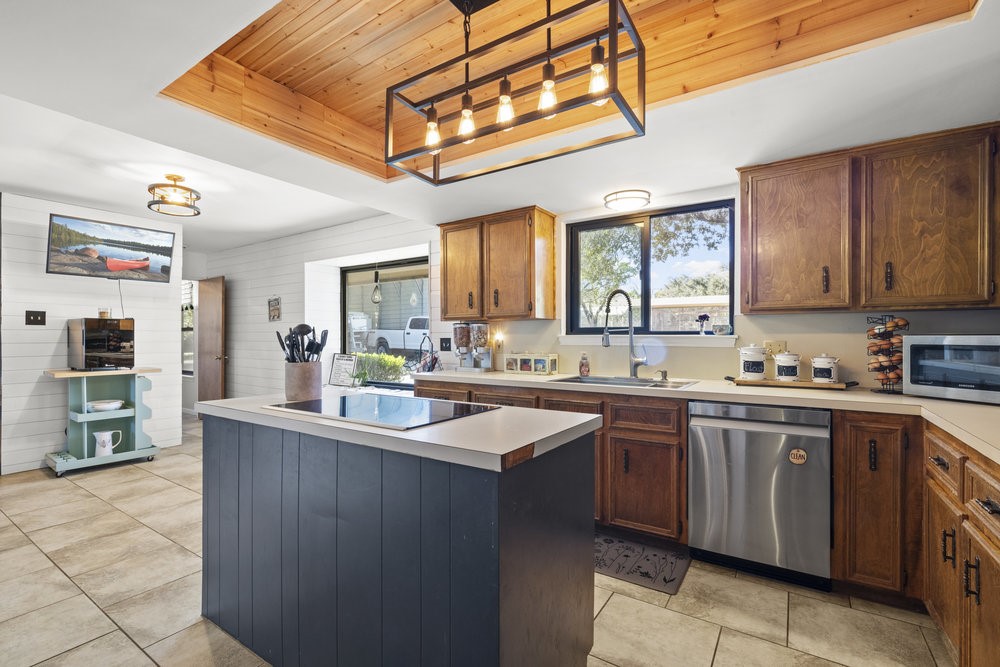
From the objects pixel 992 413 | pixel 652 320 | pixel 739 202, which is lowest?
pixel 992 413

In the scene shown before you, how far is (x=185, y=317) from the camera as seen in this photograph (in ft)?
24.4

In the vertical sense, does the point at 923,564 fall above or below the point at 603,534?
above

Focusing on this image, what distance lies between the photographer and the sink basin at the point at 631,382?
10.1ft

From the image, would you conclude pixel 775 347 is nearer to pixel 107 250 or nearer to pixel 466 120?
pixel 466 120

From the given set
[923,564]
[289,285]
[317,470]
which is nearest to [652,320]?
[923,564]

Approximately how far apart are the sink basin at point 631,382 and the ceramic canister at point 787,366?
0.51m

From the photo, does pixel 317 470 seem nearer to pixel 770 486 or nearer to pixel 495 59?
pixel 495 59

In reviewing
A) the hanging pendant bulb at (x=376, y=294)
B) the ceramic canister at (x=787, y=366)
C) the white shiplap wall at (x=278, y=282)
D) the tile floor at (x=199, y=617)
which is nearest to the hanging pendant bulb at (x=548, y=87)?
the tile floor at (x=199, y=617)

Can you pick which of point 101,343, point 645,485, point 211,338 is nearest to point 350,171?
point 645,485

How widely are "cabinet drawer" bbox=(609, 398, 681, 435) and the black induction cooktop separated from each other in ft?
4.02

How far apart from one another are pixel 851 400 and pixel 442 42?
8.31ft

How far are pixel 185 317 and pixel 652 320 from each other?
23.7 feet

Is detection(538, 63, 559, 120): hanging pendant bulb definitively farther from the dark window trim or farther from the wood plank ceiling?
the dark window trim

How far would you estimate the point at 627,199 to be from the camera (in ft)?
10.7
